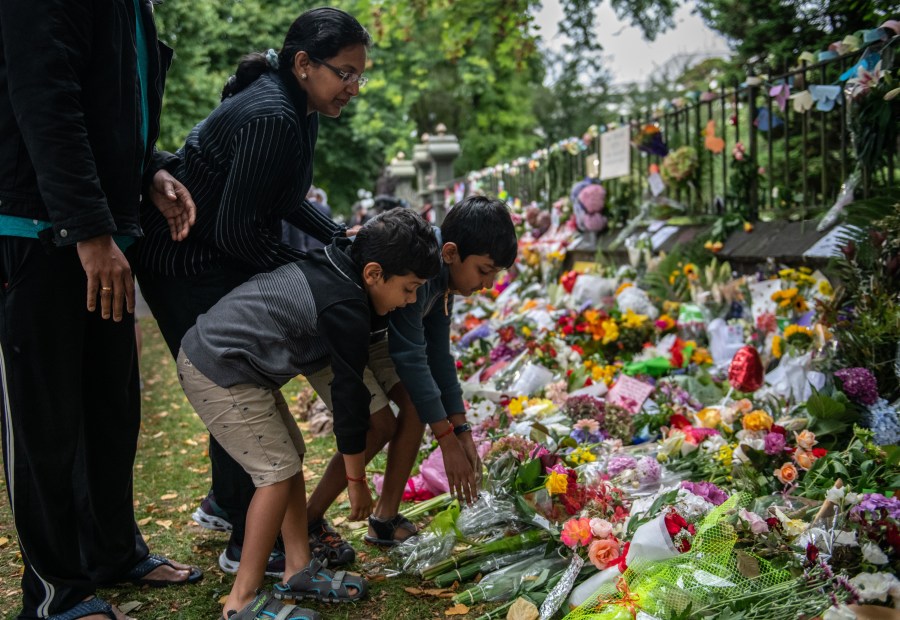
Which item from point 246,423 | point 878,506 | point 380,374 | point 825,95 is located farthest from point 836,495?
point 825,95

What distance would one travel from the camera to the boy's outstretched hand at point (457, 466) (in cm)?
243

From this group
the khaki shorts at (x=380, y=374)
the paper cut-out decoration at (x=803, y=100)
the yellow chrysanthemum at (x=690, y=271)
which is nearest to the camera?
the khaki shorts at (x=380, y=374)

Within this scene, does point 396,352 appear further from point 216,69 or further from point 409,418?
point 216,69

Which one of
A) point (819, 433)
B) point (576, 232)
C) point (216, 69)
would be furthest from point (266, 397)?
point (216, 69)

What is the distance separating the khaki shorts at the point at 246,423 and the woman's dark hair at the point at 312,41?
0.87 m

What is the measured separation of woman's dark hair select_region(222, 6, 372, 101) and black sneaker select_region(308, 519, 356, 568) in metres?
1.51

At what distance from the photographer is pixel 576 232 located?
24.3ft

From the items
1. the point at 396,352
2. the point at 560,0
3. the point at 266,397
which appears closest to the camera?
the point at 266,397

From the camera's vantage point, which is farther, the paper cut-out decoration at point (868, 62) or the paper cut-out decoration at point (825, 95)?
the paper cut-out decoration at point (825, 95)

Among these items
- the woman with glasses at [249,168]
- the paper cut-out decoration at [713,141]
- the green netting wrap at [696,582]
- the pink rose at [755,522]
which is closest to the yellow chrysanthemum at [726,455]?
the pink rose at [755,522]

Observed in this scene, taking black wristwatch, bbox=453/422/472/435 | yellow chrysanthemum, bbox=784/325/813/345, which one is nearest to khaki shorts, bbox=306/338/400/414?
black wristwatch, bbox=453/422/472/435

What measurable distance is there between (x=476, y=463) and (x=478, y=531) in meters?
0.24

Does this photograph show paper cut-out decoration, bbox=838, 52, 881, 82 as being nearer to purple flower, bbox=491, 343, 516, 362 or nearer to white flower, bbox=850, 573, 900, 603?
purple flower, bbox=491, 343, 516, 362

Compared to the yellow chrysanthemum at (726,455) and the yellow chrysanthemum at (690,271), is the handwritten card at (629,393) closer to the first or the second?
the yellow chrysanthemum at (726,455)
